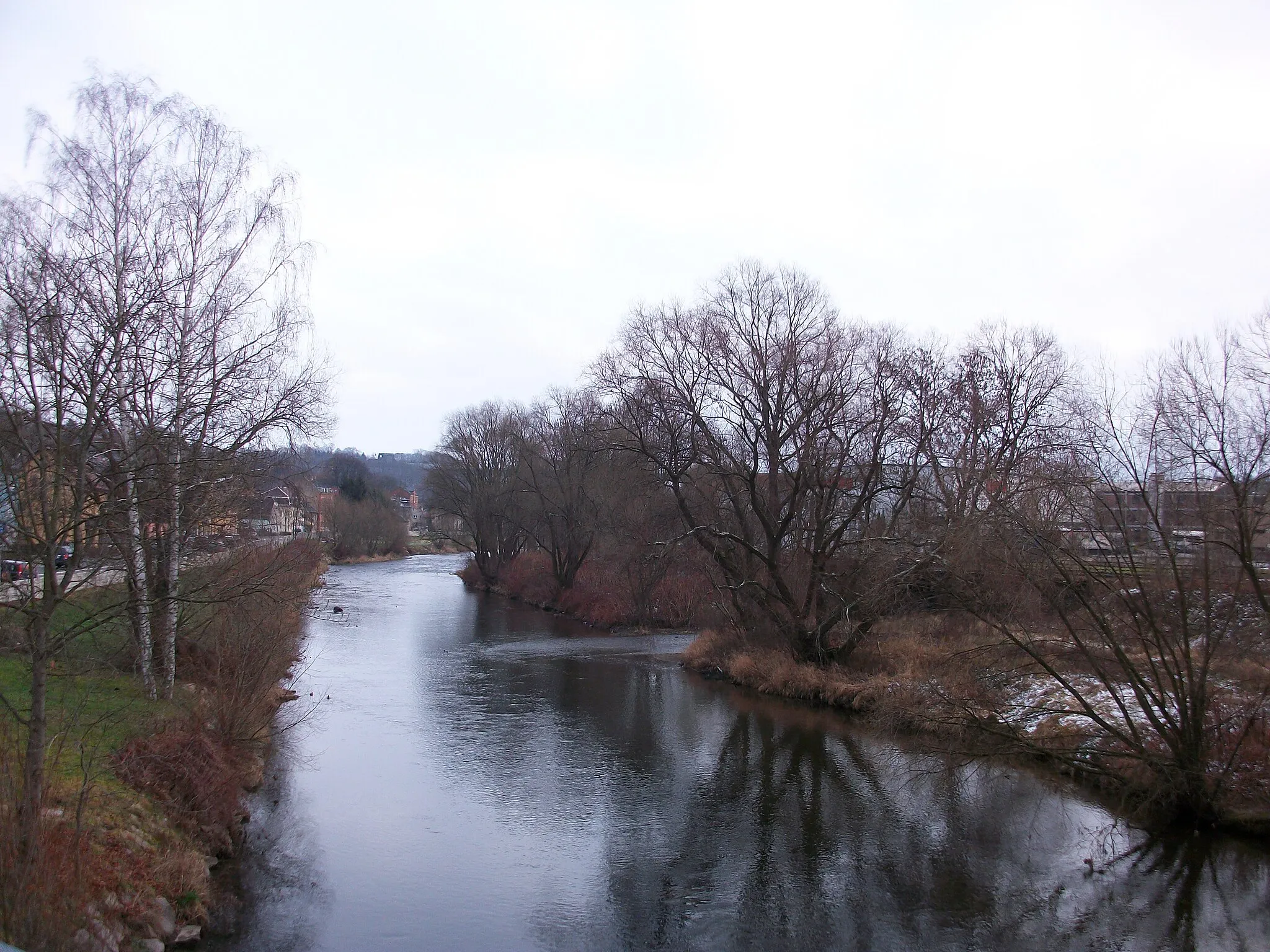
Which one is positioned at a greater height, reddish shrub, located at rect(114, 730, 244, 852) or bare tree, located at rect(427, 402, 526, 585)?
bare tree, located at rect(427, 402, 526, 585)

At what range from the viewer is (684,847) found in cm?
1171

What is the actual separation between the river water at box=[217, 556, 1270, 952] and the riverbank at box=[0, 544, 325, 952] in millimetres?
705

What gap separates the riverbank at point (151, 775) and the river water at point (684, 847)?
71cm

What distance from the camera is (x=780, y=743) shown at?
17.3m

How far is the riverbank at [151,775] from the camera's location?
6570 mm

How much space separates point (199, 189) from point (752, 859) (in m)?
12.4

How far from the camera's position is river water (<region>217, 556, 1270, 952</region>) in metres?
9.31

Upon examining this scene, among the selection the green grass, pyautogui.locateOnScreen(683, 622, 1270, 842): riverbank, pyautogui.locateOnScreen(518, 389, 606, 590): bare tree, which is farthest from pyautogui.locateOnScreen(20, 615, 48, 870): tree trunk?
pyautogui.locateOnScreen(518, 389, 606, 590): bare tree

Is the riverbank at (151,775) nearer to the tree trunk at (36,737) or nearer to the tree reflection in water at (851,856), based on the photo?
the tree trunk at (36,737)

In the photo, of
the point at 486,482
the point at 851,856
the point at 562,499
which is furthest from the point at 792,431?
the point at 486,482

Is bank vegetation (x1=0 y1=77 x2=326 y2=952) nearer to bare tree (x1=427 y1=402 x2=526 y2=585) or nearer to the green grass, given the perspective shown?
the green grass

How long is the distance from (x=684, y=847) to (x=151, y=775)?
643 cm

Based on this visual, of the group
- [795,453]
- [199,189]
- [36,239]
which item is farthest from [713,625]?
[36,239]

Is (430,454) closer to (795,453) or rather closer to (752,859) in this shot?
(795,453)
